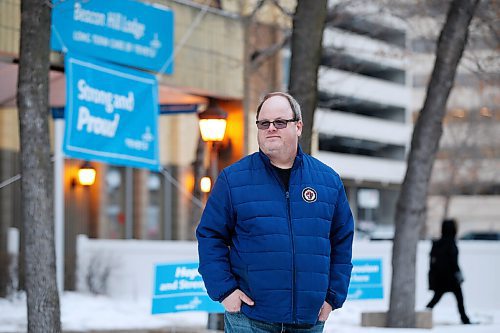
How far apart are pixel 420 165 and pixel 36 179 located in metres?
6.60

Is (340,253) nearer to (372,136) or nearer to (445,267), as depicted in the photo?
(445,267)

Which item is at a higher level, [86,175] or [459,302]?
[86,175]

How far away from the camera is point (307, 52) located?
14.0m

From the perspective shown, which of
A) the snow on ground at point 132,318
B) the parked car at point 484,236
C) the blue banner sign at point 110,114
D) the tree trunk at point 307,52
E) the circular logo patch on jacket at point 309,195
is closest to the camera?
the circular logo patch on jacket at point 309,195

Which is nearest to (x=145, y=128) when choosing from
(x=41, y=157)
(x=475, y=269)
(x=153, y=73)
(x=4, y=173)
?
(x=153, y=73)

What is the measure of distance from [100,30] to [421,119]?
4.62 metres

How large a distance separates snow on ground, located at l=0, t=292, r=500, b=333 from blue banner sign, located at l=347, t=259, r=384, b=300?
0.49m

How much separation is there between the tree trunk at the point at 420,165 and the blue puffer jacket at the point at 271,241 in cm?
1002

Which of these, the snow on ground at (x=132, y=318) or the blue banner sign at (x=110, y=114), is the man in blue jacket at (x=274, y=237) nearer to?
the snow on ground at (x=132, y=318)

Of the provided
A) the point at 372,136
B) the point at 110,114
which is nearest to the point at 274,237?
the point at 110,114

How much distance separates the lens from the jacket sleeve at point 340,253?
5762 mm

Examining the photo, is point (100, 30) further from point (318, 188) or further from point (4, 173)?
point (318, 188)

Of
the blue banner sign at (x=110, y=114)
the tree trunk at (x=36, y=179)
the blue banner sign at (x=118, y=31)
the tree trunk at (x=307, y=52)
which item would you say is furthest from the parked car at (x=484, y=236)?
the tree trunk at (x=36, y=179)

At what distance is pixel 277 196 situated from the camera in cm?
558
